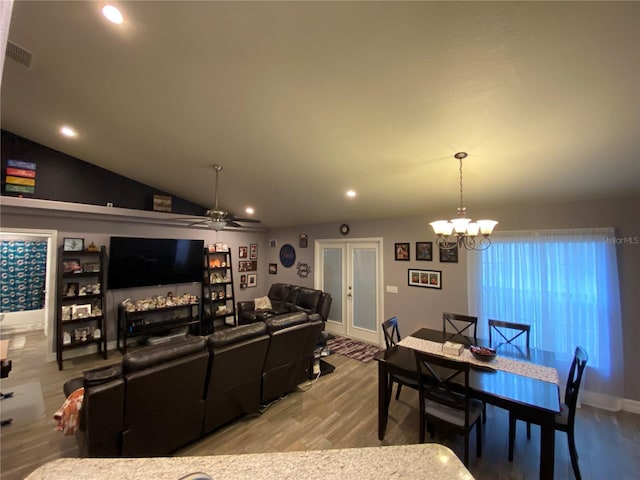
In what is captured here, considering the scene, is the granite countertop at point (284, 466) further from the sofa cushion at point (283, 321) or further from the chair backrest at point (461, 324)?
the chair backrest at point (461, 324)

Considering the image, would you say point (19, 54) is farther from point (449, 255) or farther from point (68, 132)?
point (449, 255)

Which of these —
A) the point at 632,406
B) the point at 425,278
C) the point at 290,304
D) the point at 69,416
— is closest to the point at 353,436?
the point at 69,416

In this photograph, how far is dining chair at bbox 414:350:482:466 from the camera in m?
2.11

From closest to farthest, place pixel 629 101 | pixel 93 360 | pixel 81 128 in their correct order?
pixel 629 101
pixel 81 128
pixel 93 360

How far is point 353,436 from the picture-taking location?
2.63 m

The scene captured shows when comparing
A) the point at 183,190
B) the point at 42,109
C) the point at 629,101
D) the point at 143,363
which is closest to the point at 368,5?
the point at 629,101

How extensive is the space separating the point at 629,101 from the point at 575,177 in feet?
3.84

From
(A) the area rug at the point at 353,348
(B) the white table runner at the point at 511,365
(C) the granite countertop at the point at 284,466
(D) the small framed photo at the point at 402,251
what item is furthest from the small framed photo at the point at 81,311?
(D) the small framed photo at the point at 402,251

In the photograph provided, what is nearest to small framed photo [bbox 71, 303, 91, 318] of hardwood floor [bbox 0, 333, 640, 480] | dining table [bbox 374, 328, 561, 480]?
hardwood floor [bbox 0, 333, 640, 480]

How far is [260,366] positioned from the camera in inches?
113

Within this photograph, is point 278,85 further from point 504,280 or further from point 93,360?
point 93,360

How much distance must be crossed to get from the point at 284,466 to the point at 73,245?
521 centimetres

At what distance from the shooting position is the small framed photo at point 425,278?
173 inches

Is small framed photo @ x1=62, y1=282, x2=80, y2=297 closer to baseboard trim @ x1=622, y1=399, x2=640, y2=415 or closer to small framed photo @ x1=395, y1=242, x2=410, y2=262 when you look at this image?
small framed photo @ x1=395, y1=242, x2=410, y2=262
